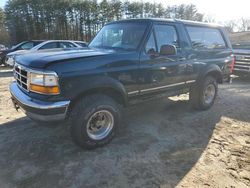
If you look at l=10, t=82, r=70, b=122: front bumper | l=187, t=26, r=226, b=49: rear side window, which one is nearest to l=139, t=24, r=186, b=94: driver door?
l=187, t=26, r=226, b=49: rear side window

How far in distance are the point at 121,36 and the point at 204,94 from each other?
2633 millimetres

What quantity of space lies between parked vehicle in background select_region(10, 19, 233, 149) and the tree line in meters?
33.9

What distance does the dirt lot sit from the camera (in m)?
3.28

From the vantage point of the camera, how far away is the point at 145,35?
444 cm

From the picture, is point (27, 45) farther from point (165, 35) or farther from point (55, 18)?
point (55, 18)

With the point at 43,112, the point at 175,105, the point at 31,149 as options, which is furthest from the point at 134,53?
the point at 175,105

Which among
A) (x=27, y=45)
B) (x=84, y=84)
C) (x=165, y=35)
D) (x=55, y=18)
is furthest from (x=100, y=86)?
(x=55, y=18)

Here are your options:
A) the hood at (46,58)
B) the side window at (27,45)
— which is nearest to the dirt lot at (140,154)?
the hood at (46,58)

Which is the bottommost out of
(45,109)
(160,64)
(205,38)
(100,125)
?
(100,125)

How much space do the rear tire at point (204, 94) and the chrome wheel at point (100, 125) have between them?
2510 mm

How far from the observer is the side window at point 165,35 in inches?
183

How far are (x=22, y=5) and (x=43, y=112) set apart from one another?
41.2m

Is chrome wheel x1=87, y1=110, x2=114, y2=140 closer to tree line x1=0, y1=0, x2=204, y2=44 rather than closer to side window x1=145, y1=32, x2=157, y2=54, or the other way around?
side window x1=145, y1=32, x2=157, y2=54

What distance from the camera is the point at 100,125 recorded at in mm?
4234
